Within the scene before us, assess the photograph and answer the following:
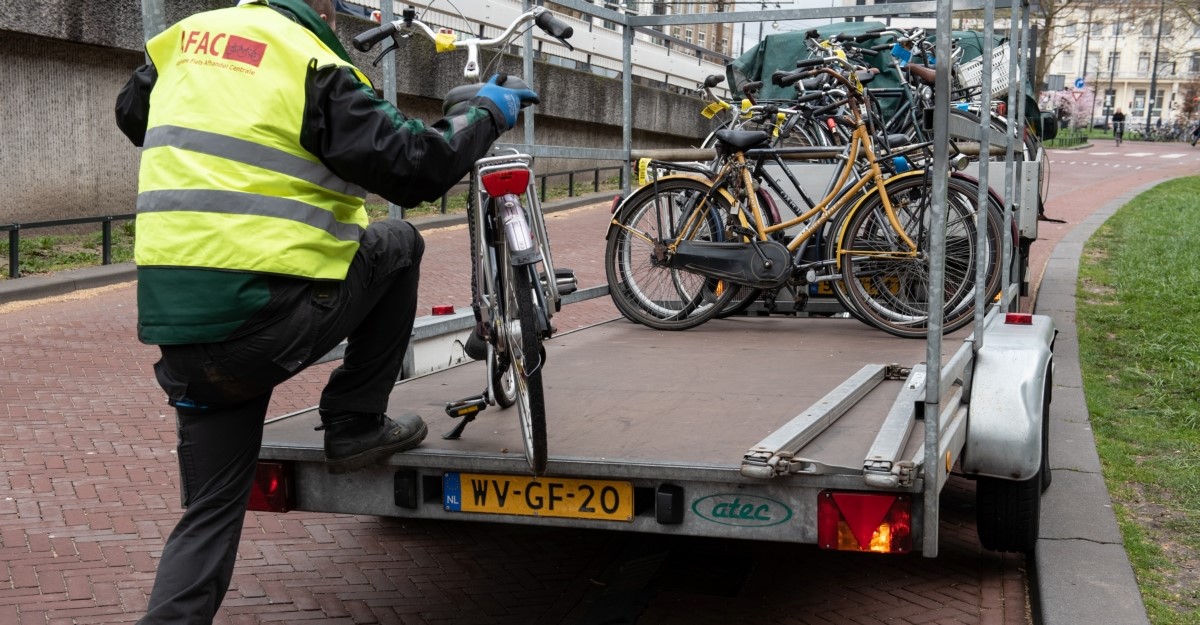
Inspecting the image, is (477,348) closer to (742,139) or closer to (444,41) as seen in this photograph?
(444,41)

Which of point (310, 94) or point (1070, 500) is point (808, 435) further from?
point (1070, 500)

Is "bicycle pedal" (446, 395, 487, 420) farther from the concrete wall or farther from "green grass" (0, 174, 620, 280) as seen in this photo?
the concrete wall

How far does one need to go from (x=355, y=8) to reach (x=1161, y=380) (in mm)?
10801

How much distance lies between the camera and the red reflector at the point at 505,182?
11.5ft

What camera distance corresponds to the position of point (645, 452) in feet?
11.1

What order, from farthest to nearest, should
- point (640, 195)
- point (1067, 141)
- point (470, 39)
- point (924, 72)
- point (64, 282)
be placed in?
point (1067, 141), point (64, 282), point (924, 72), point (640, 195), point (470, 39)

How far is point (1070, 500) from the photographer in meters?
4.88

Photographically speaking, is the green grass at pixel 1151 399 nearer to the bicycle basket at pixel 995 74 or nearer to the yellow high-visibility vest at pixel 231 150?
the bicycle basket at pixel 995 74

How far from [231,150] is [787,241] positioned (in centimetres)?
383

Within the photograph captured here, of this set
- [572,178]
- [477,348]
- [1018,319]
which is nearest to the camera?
[477,348]

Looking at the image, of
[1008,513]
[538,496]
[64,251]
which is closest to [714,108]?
[1008,513]

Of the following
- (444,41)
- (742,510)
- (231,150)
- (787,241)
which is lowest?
(742,510)

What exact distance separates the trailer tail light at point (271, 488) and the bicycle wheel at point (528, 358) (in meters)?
0.69

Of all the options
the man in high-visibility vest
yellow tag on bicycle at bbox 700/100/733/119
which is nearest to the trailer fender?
the man in high-visibility vest
